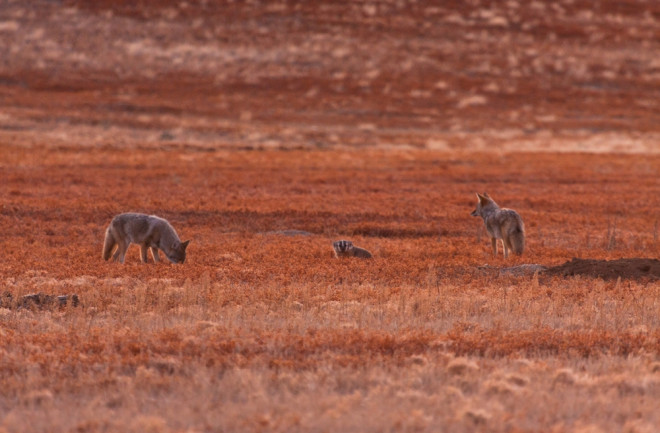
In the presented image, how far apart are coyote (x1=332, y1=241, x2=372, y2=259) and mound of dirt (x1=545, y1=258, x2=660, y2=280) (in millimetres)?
3840

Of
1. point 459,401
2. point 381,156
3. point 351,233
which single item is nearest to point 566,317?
point 459,401

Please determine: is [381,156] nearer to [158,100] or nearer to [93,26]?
[158,100]

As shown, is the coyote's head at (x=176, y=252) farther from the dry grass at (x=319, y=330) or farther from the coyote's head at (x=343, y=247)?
the coyote's head at (x=343, y=247)

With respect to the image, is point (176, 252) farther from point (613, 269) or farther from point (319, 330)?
point (613, 269)

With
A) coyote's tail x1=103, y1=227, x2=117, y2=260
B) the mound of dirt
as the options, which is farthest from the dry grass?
the mound of dirt

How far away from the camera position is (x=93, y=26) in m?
78.1

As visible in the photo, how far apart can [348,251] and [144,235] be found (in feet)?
12.9

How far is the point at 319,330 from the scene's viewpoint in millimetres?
10867

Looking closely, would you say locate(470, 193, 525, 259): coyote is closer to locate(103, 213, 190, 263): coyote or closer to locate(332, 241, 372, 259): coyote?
locate(332, 241, 372, 259): coyote

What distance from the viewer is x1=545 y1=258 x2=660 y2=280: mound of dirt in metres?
15.5

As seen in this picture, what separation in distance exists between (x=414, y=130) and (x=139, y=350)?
48.1 m

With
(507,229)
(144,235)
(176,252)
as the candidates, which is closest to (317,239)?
(507,229)

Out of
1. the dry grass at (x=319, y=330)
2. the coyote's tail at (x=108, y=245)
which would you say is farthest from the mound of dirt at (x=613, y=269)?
the coyote's tail at (x=108, y=245)

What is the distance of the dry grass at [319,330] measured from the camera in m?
7.96
